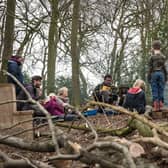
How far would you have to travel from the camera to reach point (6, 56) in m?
11.7

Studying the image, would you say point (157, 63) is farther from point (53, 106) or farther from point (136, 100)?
point (53, 106)

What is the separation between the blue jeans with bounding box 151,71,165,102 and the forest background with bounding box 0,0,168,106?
4.17m

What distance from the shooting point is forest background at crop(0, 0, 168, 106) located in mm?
14656

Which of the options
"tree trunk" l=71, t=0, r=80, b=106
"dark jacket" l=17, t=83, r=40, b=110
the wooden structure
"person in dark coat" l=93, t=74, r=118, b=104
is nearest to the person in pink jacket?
"dark jacket" l=17, t=83, r=40, b=110

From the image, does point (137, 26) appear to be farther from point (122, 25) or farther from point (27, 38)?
point (27, 38)

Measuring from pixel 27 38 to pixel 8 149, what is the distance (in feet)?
35.2

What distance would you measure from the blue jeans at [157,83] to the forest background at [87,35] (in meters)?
4.17

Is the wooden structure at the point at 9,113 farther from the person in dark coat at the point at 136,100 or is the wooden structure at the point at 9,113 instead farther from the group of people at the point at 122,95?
the person in dark coat at the point at 136,100

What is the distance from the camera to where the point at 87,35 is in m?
18.2

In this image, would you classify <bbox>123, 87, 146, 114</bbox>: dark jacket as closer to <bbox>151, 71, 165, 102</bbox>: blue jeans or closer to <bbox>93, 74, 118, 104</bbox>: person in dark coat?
<bbox>151, 71, 165, 102</bbox>: blue jeans

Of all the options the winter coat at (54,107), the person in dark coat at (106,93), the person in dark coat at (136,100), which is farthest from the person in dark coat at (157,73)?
the winter coat at (54,107)

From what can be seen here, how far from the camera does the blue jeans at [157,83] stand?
9789mm

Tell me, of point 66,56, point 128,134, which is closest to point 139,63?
point 66,56

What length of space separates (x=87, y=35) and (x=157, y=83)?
862 cm
